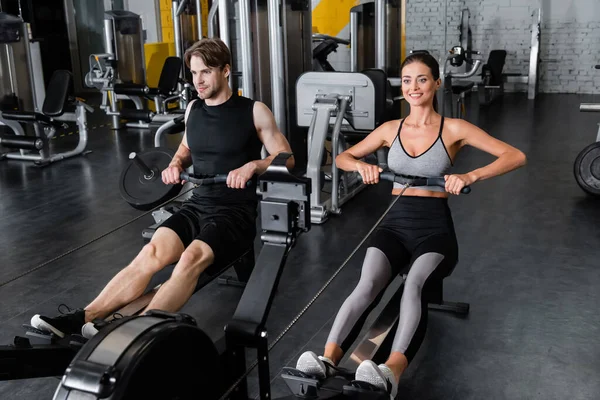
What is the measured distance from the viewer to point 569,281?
296 cm

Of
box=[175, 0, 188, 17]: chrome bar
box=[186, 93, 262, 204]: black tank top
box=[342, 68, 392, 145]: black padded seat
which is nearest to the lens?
box=[186, 93, 262, 204]: black tank top

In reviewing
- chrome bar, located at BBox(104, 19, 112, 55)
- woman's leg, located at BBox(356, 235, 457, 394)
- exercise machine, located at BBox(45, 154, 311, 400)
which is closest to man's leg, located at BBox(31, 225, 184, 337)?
exercise machine, located at BBox(45, 154, 311, 400)

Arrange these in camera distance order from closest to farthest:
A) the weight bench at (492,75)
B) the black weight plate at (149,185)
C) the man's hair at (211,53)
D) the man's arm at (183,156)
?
the man's hair at (211,53)
the man's arm at (183,156)
the black weight plate at (149,185)
the weight bench at (492,75)

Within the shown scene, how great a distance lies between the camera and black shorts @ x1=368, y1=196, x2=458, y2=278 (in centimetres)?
215

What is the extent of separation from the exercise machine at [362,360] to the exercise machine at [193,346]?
10cm

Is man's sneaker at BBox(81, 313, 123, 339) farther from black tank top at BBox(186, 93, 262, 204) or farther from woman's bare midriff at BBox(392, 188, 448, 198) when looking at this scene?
woman's bare midriff at BBox(392, 188, 448, 198)

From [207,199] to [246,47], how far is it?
2.01 metres

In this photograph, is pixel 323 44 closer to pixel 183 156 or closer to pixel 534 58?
pixel 534 58

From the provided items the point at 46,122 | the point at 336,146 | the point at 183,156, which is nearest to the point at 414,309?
the point at 183,156

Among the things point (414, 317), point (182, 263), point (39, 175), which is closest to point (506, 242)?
point (414, 317)

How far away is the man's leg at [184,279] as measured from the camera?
83.7 inches

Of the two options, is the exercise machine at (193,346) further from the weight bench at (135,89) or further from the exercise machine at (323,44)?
the exercise machine at (323,44)

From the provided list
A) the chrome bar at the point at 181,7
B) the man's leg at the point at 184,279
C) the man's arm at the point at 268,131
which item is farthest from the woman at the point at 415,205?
the chrome bar at the point at 181,7

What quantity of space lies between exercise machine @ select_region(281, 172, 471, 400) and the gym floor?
0.22 m
